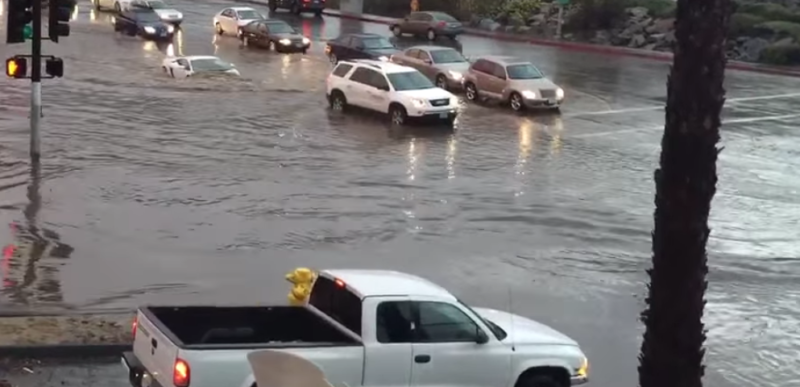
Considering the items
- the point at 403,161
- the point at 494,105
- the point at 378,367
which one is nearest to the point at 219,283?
the point at 378,367

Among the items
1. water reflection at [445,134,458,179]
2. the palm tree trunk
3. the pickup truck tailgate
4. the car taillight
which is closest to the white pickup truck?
the pickup truck tailgate

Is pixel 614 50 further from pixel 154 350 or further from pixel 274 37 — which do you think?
pixel 154 350

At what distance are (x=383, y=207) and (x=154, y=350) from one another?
1316 cm

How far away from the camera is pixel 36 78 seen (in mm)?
25672

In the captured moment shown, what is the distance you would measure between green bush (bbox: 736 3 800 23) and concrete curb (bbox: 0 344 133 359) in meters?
55.9

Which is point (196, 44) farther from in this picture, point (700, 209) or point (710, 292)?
point (700, 209)

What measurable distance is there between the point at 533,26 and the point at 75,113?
37.7 m

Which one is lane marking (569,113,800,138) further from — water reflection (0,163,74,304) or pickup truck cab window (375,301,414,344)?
pickup truck cab window (375,301,414,344)

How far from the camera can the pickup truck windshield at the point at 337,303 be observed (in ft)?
38.0

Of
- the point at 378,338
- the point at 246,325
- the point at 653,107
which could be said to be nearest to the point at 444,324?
the point at 378,338

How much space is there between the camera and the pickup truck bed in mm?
11328

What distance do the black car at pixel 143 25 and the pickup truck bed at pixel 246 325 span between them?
45.7 m

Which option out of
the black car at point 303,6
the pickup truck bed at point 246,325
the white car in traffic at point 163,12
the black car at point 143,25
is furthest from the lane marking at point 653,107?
the black car at point 303,6

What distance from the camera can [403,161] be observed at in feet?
95.3
